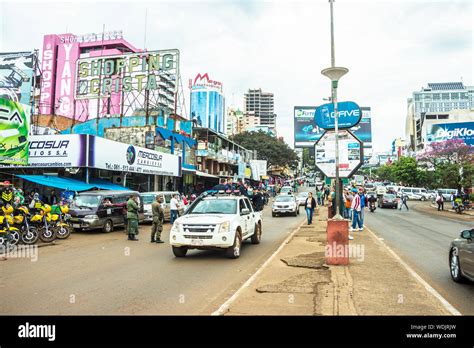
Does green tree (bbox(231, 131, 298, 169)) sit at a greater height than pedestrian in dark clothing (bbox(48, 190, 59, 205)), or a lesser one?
greater

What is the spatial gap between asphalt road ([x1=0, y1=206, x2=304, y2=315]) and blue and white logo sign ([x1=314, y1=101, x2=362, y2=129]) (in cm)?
427

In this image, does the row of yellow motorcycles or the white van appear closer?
the row of yellow motorcycles

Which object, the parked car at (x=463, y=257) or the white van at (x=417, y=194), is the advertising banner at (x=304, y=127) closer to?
the white van at (x=417, y=194)

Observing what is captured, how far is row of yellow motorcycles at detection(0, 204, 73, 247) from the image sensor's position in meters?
11.9

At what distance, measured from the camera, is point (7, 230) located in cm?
1184

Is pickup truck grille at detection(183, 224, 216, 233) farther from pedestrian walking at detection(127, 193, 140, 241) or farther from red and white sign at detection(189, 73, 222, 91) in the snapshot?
red and white sign at detection(189, 73, 222, 91)

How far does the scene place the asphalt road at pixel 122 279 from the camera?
5.87 meters

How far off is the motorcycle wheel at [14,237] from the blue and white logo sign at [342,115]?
10171 millimetres

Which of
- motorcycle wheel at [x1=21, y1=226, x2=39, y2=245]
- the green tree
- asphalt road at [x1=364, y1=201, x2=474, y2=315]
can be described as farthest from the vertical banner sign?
the green tree

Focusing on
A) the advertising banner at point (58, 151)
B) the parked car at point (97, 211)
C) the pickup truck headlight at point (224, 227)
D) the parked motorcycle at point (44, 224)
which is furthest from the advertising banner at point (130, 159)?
the pickup truck headlight at point (224, 227)

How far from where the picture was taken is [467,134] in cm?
5384

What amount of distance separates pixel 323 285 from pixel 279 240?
738 cm

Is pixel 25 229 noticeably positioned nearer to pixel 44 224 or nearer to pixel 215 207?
pixel 44 224
